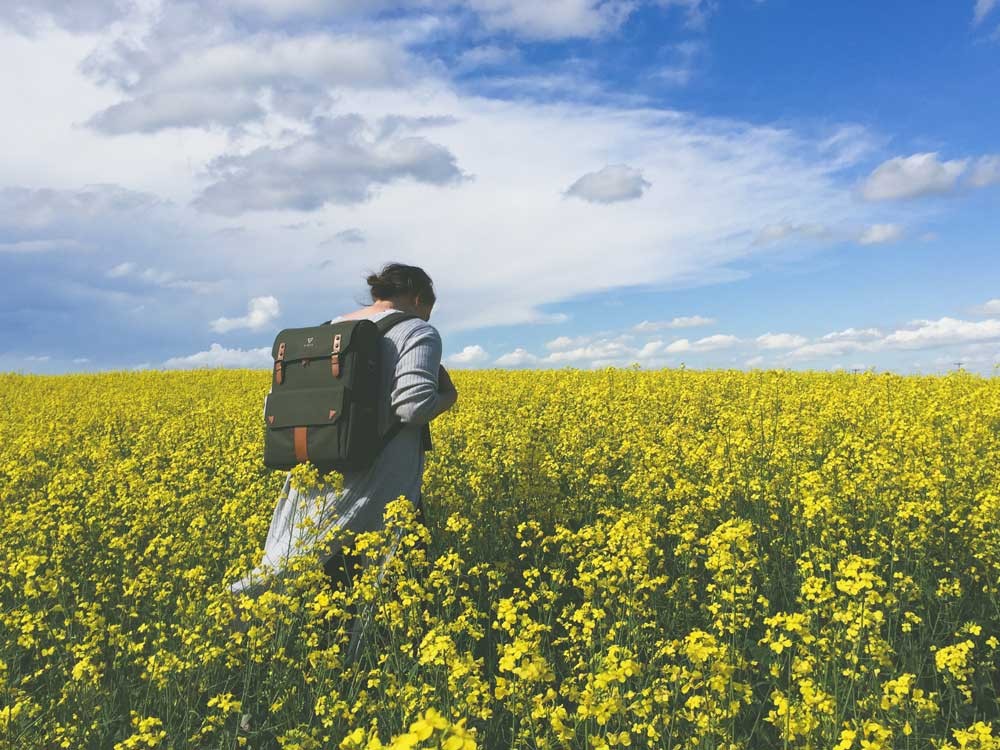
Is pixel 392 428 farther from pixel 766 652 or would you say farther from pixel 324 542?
pixel 766 652

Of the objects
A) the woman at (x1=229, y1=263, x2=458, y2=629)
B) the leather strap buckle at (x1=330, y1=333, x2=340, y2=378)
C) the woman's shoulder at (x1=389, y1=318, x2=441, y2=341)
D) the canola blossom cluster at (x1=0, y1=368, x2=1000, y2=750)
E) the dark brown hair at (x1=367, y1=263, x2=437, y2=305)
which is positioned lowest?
the canola blossom cluster at (x1=0, y1=368, x2=1000, y2=750)

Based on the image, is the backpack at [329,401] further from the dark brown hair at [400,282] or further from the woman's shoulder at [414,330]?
the dark brown hair at [400,282]

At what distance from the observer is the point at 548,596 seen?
352 cm

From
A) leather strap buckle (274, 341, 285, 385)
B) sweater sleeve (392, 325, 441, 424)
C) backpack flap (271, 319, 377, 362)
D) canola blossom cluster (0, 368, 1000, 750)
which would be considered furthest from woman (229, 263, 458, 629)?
leather strap buckle (274, 341, 285, 385)

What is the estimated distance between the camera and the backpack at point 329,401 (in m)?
3.86

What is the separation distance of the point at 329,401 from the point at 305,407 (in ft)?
0.55

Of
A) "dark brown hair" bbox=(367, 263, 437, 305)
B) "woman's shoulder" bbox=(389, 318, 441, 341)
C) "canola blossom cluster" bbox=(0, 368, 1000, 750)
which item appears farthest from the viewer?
"dark brown hair" bbox=(367, 263, 437, 305)

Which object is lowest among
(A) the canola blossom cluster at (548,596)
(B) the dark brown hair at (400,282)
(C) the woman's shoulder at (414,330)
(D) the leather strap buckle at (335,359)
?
(A) the canola blossom cluster at (548,596)

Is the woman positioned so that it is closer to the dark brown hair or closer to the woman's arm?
the woman's arm

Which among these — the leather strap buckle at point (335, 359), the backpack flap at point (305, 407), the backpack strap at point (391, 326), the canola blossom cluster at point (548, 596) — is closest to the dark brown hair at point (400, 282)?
the backpack strap at point (391, 326)

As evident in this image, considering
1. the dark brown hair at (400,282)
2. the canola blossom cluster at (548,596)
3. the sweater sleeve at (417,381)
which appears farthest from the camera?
the dark brown hair at (400,282)

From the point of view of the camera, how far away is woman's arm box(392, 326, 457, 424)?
3.98 metres

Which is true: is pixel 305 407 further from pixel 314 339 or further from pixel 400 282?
pixel 400 282

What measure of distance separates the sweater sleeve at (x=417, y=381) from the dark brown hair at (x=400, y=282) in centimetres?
44
